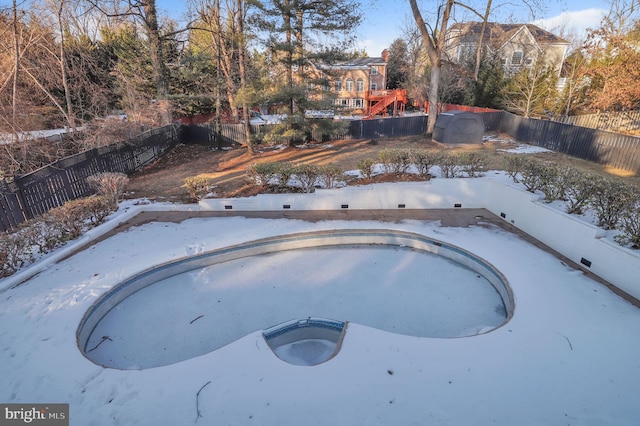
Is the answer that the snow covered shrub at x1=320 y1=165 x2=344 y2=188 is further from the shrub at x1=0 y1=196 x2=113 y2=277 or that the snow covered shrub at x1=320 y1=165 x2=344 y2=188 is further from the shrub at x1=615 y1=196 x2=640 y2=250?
the shrub at x1=615 y1=196 x2=640 y2=250

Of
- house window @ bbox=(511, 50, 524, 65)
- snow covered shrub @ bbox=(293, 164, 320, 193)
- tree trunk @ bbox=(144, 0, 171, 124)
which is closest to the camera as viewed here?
snow covered shrub @ bbox=(293, 164, 320, 193)

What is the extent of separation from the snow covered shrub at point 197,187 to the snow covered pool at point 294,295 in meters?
3.16

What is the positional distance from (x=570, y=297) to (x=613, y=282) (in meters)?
0.96

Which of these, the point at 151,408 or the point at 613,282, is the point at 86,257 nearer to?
the point at 151,408

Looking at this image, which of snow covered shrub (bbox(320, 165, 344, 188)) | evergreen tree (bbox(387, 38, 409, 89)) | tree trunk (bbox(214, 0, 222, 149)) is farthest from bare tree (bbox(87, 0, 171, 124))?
evergreen tree (bbox(387, 38, 409, 89))

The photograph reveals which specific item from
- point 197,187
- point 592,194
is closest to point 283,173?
point 197,187

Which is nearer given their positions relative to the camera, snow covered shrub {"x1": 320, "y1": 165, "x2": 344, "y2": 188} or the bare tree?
snow covered shrub {"x1": 320, "y1": 165, "x2": 344, "y2": 188}

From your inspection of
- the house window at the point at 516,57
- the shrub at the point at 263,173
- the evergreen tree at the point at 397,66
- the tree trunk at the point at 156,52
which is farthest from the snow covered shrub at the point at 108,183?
the evergreen tree at the point at 397,66

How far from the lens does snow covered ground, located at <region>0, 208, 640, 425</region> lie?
297cm

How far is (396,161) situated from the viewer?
912 cm

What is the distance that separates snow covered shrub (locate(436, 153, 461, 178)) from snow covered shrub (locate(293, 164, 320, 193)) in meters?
3.57

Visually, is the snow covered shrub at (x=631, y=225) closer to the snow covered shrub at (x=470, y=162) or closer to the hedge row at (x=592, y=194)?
the hedge row at (x=592, y=194)

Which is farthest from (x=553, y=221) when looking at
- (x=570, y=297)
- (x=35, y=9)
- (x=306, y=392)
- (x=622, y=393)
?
(x=35, y=9)

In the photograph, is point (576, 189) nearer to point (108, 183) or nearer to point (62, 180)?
point (108, 183)
